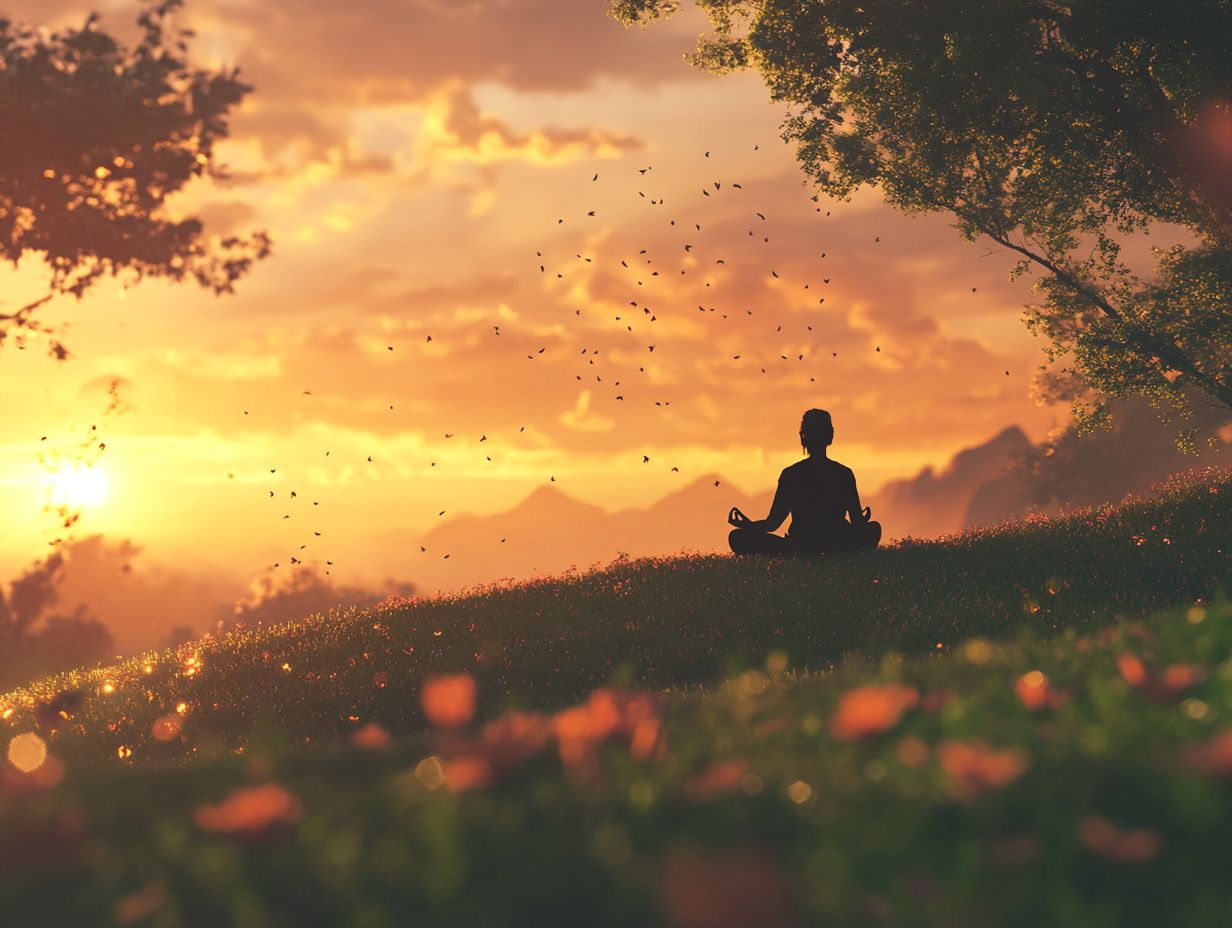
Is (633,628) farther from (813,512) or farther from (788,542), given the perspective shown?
(813,512)

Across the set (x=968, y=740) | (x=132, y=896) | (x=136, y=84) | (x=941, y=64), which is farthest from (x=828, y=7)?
(x=132, y=896)

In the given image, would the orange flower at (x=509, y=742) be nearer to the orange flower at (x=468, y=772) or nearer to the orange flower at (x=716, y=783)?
the orange flower at (x=468, y=772)

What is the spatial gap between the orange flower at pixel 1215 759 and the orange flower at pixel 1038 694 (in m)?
1.22

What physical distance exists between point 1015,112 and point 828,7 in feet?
14.9

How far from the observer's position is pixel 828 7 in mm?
23594

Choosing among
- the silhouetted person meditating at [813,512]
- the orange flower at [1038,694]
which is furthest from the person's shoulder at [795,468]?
the orange flower at [1038,694]

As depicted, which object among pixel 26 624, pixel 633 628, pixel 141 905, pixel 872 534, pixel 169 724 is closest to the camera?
pixel 141 905

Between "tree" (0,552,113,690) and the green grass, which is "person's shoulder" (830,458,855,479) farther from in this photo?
"tree" (0,552,113,690)

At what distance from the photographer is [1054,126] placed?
24391 millimetres

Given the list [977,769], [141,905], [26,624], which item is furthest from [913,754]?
[26,624]

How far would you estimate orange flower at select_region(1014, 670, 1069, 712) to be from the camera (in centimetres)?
524

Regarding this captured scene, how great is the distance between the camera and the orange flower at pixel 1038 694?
5.24m

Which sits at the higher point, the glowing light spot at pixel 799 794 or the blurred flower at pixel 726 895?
the glowing light spot at pixel 799 794

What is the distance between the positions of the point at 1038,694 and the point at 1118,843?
1.86 m
